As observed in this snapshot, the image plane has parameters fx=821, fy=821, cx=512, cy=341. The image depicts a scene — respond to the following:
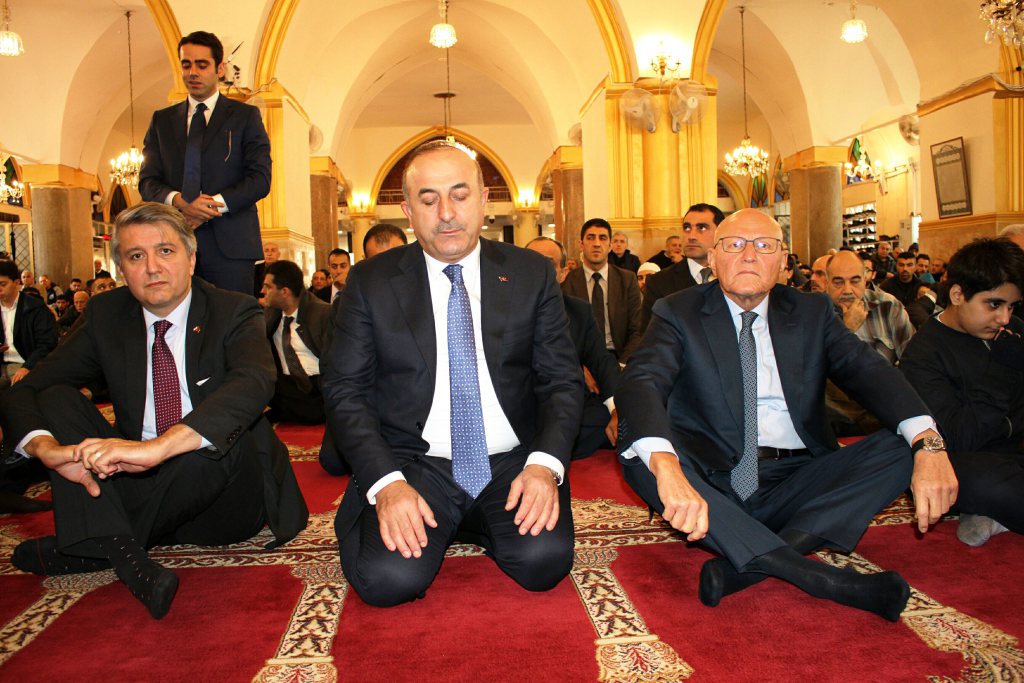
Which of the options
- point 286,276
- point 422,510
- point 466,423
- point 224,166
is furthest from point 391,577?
point 286,276

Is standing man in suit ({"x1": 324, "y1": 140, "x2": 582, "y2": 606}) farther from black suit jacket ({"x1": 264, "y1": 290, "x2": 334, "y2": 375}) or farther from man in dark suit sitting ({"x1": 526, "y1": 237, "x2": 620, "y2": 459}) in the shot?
black suit jacket ({"x1": 264, "y1": 290, "x2": 334, "y2": 375})

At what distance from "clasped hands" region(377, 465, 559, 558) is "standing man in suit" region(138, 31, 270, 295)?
199 cm

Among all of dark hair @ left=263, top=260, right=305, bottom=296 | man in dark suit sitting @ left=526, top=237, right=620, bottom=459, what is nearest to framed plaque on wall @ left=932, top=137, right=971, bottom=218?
man in dark suit sitting @ left=526, top=237, right=620, bottom=459

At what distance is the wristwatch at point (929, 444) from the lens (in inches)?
87.4

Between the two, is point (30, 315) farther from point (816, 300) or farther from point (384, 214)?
point (384, 214)

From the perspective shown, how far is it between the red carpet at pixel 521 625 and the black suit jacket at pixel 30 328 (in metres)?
2.54

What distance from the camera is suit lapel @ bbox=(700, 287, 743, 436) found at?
2469mm

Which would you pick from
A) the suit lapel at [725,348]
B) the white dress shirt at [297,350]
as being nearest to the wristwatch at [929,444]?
the suit lapel at [725,348]

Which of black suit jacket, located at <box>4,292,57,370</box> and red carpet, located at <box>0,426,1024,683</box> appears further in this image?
black suit jacket, located at <box>4,292,57,370</box>

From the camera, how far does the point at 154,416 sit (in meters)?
2.64

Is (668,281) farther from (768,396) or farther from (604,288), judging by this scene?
(768,396)

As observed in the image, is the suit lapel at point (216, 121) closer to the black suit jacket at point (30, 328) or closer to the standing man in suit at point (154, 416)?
the standing man in suit at point (154, 416)

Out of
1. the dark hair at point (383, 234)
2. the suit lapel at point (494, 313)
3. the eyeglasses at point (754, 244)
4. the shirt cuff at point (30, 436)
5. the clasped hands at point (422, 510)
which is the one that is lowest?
the clasped hands at point (422, 510)

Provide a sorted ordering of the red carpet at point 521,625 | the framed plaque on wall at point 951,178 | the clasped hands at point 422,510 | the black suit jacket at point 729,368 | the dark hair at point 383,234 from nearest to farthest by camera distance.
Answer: the red carpet at point 521,625, the clasped hands at point 422,510, the black suit jacket at point 729,368, the dark hair at point 383,234, the framed plaque on wall at point 951,178
